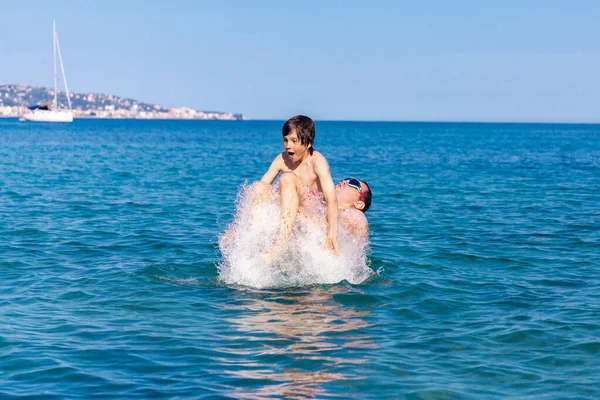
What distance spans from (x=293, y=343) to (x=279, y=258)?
8.87 feet

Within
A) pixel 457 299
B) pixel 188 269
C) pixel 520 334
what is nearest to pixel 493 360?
pixel 520 334

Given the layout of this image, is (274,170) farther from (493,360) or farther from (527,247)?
(527,247)

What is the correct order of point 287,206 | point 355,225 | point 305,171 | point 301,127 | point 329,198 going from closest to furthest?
1. point 301,127
2. point 287,206
3. point 329,198
4. point 305,171
5. point 355,225

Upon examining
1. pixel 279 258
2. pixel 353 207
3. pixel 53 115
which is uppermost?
pixel 53 115

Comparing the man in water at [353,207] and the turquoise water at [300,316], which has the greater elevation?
the man in water at [353,207]

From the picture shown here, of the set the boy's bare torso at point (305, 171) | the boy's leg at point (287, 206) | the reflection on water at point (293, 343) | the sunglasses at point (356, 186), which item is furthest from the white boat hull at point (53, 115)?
the reflection on water at point (293, 343)

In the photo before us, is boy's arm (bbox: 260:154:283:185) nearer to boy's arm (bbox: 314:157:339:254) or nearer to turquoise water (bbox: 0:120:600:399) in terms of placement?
boy's arm (bbox: 314:157:339:254)

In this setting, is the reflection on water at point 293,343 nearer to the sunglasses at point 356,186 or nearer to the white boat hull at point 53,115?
the sunglasses at point 356,186

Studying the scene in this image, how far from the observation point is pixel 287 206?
32.3ft

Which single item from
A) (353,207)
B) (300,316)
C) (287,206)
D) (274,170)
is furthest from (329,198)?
(300,316)

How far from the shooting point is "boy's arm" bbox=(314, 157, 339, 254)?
9891 mm

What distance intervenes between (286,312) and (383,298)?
Result: 158 cm

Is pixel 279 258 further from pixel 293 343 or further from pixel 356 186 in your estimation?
pixel 293 343

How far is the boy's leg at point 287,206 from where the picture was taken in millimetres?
9727
